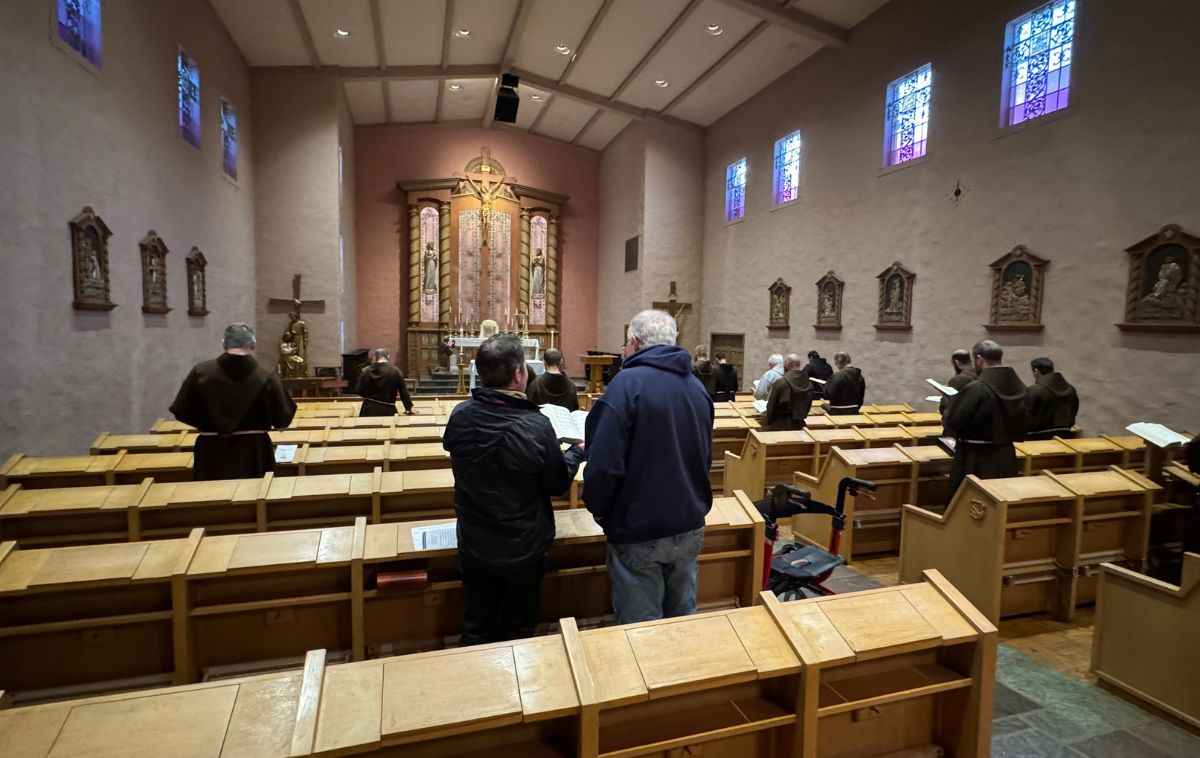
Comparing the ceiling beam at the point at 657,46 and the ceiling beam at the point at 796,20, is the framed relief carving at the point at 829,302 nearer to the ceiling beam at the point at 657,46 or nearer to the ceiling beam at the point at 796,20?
the ceiling beam at the point at 796,20

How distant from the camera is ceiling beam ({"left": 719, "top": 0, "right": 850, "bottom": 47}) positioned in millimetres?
9871

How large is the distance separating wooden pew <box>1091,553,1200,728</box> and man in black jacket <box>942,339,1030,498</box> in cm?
121

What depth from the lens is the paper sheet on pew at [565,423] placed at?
2.60 meters

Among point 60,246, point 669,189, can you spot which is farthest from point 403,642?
point 669,189

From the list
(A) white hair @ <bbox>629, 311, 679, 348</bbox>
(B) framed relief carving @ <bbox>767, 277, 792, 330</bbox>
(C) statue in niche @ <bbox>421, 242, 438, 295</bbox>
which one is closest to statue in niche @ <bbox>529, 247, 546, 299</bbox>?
(C) statue in niche @ <bbox>421, 242, 438, 295</bbox>

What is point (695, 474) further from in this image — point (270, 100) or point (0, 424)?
point (270, 100)

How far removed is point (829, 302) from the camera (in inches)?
450

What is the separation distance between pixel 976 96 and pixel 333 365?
1201 cm

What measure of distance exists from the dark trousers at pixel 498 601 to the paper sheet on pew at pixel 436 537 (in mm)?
147

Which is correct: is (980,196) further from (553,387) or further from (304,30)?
(304,30)

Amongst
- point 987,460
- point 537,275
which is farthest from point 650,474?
point 537,275

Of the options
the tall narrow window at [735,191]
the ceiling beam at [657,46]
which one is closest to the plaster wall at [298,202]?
the ceiling beam at [657,46]

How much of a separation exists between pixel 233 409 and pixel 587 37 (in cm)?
1058

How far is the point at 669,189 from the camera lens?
604 inches
